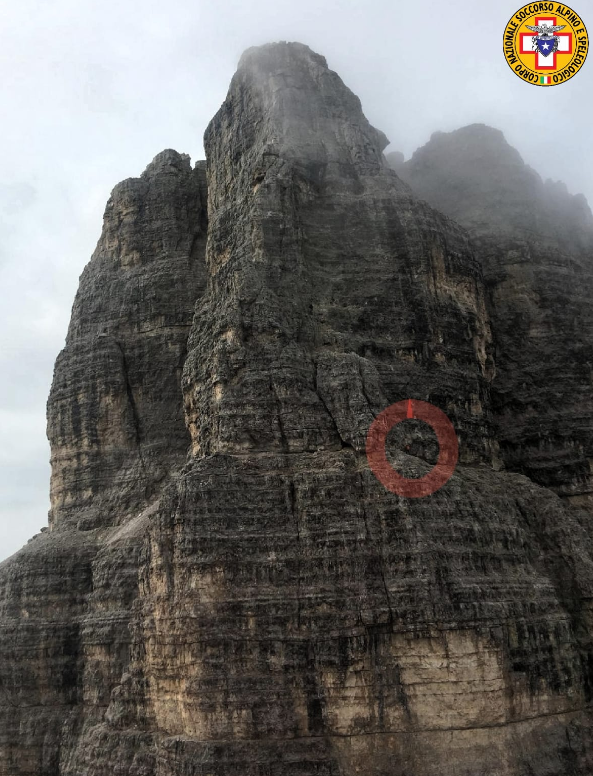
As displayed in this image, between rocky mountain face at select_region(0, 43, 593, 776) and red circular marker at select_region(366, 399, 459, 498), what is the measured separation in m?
0.36

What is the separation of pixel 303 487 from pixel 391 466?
2784 millimetres

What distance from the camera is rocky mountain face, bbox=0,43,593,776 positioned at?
22.2 m

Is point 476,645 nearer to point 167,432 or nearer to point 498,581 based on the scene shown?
point 498,581

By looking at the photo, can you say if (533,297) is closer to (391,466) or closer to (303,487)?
(391,466)

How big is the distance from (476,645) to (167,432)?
18838 millimetres

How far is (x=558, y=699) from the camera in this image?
2372cm

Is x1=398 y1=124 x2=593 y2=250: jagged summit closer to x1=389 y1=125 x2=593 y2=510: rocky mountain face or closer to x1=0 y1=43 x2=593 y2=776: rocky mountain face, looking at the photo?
x1=389 y1=125 x2=593 y2=510: rocky mountain face

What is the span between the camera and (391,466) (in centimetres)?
2492

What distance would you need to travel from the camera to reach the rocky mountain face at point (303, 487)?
2223cm

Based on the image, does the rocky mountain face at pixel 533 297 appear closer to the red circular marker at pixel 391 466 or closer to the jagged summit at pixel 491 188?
the jagged summit at pixel 491 188

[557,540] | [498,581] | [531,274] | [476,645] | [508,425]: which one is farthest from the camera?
[531,274]

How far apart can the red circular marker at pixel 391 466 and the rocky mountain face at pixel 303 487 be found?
0.36 metres

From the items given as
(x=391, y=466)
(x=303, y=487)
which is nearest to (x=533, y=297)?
(x=391, y=466)

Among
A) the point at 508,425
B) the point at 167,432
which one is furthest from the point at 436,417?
the point at 167,432
